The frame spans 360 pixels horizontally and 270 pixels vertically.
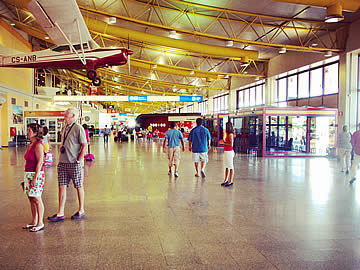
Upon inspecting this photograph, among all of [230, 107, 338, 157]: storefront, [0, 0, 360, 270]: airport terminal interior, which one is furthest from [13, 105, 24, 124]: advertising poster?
[230, 107, 338, 157]: storefront

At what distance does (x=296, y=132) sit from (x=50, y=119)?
57.8 feet

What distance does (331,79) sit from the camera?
14617 millimetres

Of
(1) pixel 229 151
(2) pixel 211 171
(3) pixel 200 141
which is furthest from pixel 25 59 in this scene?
(1) pixel 229 151

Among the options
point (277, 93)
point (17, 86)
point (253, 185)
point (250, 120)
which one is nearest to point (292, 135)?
point (250, 120)

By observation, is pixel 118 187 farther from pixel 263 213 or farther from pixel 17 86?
pixel 17 86

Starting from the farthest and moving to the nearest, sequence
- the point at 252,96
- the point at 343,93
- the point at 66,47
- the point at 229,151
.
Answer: the point at 252,96 → the point at 343,93 → the point at 66,47 → the point at 229,151

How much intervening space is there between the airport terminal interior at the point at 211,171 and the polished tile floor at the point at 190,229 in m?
0.02

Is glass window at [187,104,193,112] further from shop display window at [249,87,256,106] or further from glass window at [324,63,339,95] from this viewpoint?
glass window at [324,63,339,95]

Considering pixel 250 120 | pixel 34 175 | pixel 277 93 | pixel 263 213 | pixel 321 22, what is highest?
pixel 321 22

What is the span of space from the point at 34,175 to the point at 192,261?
2.16 meters

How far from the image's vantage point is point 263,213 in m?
4.32

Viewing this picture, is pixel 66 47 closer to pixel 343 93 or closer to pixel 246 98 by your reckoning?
pixel 343 93

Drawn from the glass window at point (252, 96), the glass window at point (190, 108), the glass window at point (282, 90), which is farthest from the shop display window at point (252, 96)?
the glass window at point (190, 108)

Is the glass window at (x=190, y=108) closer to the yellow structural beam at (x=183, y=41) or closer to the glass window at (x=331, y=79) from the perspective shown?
the yellow structural beam at (x=183, y=41)
